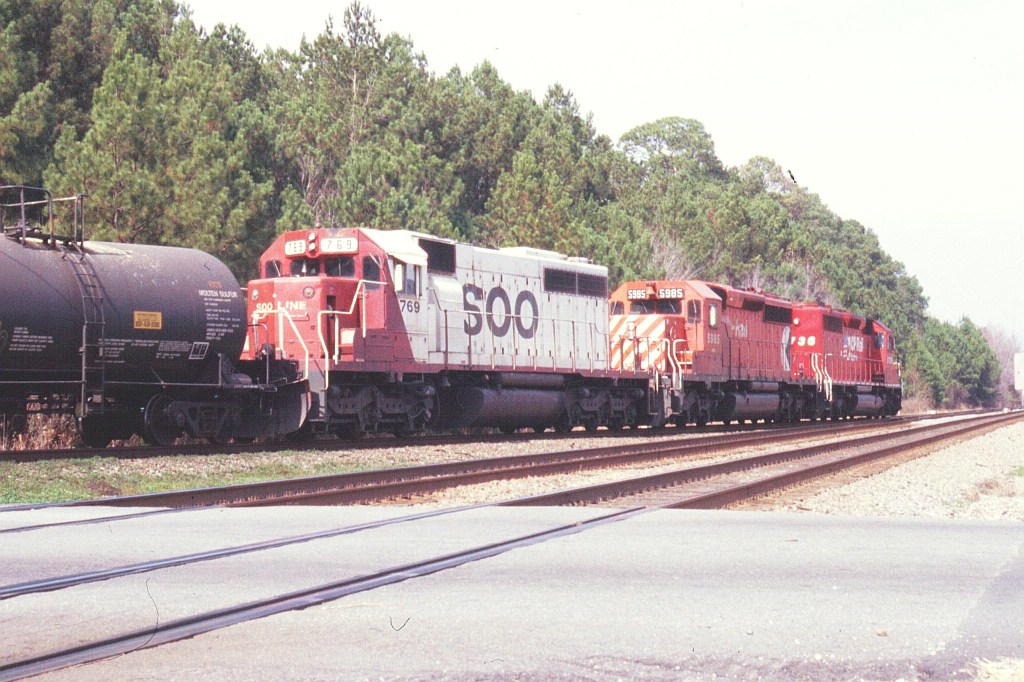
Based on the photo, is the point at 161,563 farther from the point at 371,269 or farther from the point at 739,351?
the point at 739,351

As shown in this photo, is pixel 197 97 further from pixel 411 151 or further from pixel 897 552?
pixel 897 552

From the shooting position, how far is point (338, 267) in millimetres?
20781

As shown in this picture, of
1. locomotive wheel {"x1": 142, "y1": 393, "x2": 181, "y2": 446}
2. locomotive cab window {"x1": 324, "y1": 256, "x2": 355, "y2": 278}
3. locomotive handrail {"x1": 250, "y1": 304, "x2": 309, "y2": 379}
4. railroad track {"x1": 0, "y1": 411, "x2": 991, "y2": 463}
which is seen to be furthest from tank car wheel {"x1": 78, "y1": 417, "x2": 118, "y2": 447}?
locomotive cab window {"x1": 324, "y1": 256, "x2": 355, "y2": 278}

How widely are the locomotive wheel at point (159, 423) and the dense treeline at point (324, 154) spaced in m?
7.83

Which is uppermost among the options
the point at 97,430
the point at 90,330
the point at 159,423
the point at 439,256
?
the point at 439,256

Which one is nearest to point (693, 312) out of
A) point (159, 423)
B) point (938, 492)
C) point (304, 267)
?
point (304, 267)

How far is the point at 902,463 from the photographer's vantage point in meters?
20.0

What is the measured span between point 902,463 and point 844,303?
65.3 m

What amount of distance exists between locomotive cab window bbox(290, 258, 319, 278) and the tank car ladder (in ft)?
16.0

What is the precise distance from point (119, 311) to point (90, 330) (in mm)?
528

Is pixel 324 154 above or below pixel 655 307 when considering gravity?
above

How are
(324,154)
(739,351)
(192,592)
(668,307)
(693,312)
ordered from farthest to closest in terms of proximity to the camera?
(324,154), (739,351), (668,307), (693,312), (192,592)

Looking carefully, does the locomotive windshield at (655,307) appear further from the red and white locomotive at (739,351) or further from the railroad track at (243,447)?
the railroad track at (243,447)

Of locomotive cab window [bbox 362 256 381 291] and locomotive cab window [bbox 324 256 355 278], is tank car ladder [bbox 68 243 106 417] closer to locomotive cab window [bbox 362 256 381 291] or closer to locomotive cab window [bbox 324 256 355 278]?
locomotive cab window [bbox 324 256 355 278]
